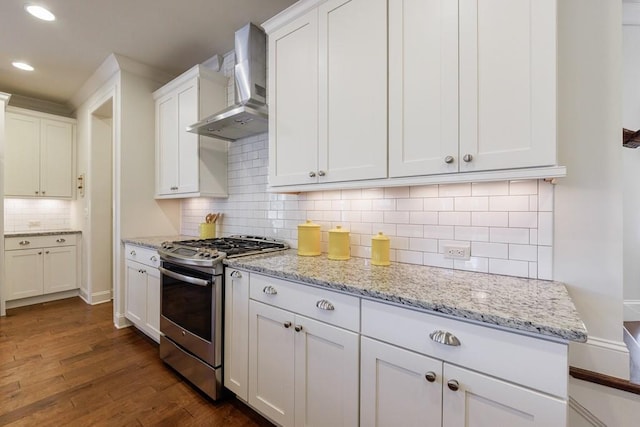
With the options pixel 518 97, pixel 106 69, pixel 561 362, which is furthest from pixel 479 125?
pixel 106 69

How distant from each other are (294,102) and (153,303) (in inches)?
83.6

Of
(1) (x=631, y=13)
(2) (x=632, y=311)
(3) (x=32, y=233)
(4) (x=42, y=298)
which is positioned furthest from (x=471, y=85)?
(4) (x=42, y=298)

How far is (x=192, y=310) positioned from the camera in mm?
1966

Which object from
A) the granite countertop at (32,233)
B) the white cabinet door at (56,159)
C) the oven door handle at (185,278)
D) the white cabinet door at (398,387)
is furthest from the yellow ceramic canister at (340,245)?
the white cabinet door at (56,159)

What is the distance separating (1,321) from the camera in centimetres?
322

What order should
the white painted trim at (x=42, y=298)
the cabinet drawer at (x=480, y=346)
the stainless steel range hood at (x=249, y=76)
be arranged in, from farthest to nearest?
the white painted trim at (x=42, y=298) → the stainless steel range hood at (x=249, y=76) → the cabinet drawer at (x=480, y=346)

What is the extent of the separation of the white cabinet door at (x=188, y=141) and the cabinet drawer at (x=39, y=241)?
2429 millimetres

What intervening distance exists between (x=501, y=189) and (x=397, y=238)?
609 mm

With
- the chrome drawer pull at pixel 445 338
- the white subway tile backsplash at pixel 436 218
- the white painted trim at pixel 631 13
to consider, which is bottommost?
the chrome drawer pull at pixel 445 338

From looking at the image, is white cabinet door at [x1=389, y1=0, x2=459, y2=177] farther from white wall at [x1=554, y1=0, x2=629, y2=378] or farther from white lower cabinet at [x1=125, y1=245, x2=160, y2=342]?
white lower cabinet at [x1=125, y1=245, x2=160, y2=342]

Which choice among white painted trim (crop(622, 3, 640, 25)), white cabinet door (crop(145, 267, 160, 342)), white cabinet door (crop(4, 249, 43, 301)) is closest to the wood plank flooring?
white cabinet door (crop(145, 267, 160, 342))

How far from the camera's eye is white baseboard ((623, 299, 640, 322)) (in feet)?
6.35

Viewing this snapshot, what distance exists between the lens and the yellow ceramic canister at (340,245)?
5.98 ft

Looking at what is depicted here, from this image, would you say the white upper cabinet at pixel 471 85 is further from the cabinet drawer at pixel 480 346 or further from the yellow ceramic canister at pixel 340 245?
the cabinet drawer at pixel 480 346
